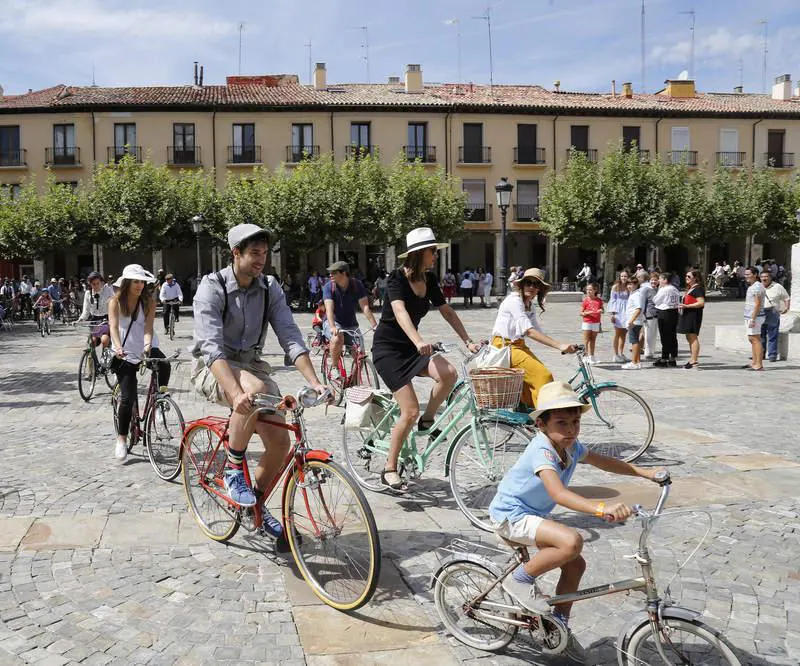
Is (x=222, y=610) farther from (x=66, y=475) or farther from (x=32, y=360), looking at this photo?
(x=32, y=360)

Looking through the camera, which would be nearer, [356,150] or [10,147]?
[10,147]

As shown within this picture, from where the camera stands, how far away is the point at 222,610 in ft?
12.1

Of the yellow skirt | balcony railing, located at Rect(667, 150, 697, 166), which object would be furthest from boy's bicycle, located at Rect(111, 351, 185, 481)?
balcony railing, located at Rect(667, 150, 697, 166)

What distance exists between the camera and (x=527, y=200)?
142 feet

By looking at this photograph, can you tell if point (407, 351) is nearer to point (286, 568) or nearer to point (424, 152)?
point (286, 568)

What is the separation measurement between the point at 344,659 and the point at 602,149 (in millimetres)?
43195

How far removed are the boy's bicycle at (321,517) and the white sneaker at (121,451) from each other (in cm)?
254

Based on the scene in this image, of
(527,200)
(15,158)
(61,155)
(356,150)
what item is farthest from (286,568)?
(15,158)

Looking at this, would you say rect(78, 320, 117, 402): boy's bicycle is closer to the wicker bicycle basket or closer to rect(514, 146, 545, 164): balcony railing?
the wicker bicycle basket

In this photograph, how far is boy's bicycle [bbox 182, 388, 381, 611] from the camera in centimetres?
356

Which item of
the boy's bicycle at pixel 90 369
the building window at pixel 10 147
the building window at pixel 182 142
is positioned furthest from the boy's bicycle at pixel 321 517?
the building window at pixel 10 147

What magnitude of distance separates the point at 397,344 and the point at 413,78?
1625 inches

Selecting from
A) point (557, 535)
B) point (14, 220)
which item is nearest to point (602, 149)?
point (14, 220)

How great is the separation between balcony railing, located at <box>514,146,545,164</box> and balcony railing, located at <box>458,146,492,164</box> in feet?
5.68
